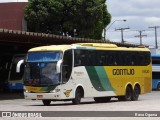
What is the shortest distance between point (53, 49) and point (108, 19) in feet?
131

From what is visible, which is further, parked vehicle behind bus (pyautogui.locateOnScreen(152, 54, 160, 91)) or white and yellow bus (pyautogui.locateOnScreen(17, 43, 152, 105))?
parked vehicle behind bus (pyautogui.locateOnScreen(152, 54, 160, 91))

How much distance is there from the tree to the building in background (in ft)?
8.64

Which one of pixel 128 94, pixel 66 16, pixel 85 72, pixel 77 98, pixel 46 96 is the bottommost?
pixel 128 94

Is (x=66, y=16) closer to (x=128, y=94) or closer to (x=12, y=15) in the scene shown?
(x=12, y=15)

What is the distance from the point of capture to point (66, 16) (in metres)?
59.4

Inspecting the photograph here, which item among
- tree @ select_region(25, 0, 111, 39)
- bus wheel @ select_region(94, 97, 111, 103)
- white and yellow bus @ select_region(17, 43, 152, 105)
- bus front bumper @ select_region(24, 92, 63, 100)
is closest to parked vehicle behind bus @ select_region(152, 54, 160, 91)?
tree @ select_region(25, 0, 111, 39)

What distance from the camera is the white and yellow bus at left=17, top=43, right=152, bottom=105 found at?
2602 centimetres

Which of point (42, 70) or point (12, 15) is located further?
point (12, 15)

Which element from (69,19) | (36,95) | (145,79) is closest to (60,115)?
(36,95)

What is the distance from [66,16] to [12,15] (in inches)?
350

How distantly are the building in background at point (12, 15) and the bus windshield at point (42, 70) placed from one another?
3763cm

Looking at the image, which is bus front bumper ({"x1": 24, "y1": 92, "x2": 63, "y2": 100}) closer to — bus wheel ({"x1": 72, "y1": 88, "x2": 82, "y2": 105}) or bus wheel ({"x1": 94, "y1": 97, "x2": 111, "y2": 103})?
bus wheel ({"x1": 72, "y1": 88, "x2": 82, "y2": 105})

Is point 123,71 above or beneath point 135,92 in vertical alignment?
above

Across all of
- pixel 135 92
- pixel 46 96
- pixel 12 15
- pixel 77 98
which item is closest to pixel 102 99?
pixel 135 92
